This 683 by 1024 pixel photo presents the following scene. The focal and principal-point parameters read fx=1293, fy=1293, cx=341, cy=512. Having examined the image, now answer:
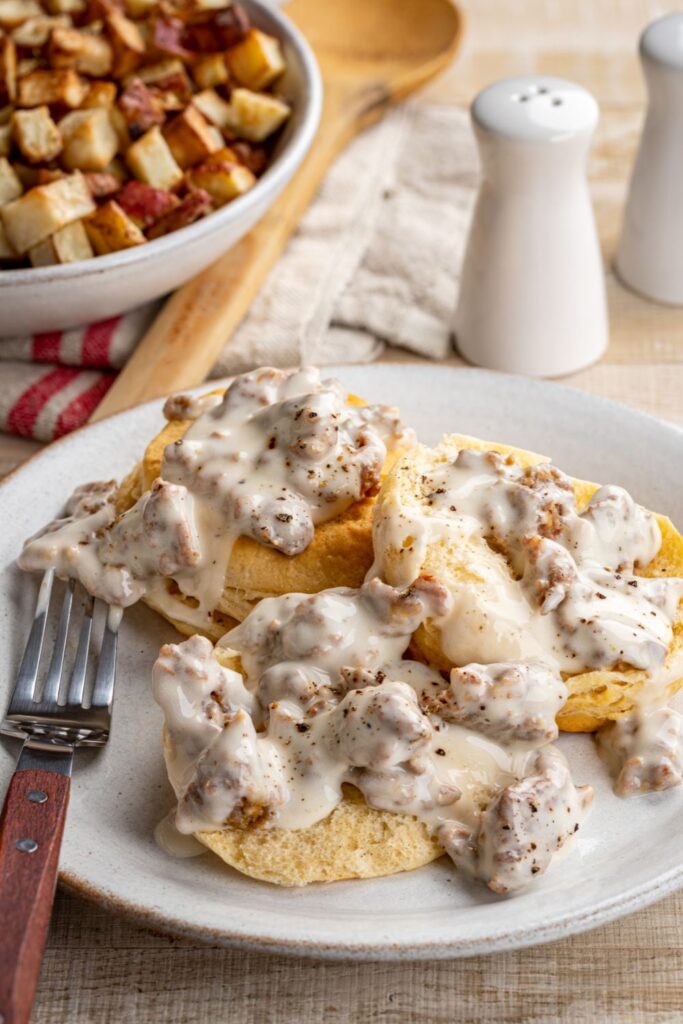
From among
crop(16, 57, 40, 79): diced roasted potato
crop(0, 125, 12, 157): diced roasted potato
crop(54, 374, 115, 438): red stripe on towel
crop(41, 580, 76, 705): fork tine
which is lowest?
crop(54, 374, 115, 438): red stripe on towel

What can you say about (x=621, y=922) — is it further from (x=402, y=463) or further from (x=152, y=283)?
(x=152, y=283)

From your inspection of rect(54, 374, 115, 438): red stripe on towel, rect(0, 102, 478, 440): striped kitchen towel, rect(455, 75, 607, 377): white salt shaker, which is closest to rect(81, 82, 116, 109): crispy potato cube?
rect(0, 102, 478, 440): striped kitchen towel

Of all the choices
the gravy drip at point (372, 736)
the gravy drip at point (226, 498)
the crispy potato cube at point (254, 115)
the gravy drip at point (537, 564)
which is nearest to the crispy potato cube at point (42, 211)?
the crispy potato cube at point (254, 115)

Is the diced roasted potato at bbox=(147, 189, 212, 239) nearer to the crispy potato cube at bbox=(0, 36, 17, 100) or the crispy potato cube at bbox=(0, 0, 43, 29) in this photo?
the crispy potato cube at bbox=(0, 36, 17, 100)

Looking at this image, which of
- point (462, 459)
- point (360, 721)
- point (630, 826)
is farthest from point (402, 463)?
point (630, 826)

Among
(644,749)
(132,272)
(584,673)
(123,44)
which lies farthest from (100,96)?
(644,749)

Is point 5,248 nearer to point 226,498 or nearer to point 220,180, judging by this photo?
point 220,180

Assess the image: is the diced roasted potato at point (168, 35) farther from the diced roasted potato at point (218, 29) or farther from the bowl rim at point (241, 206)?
the bowl rim at point (241, 206)
